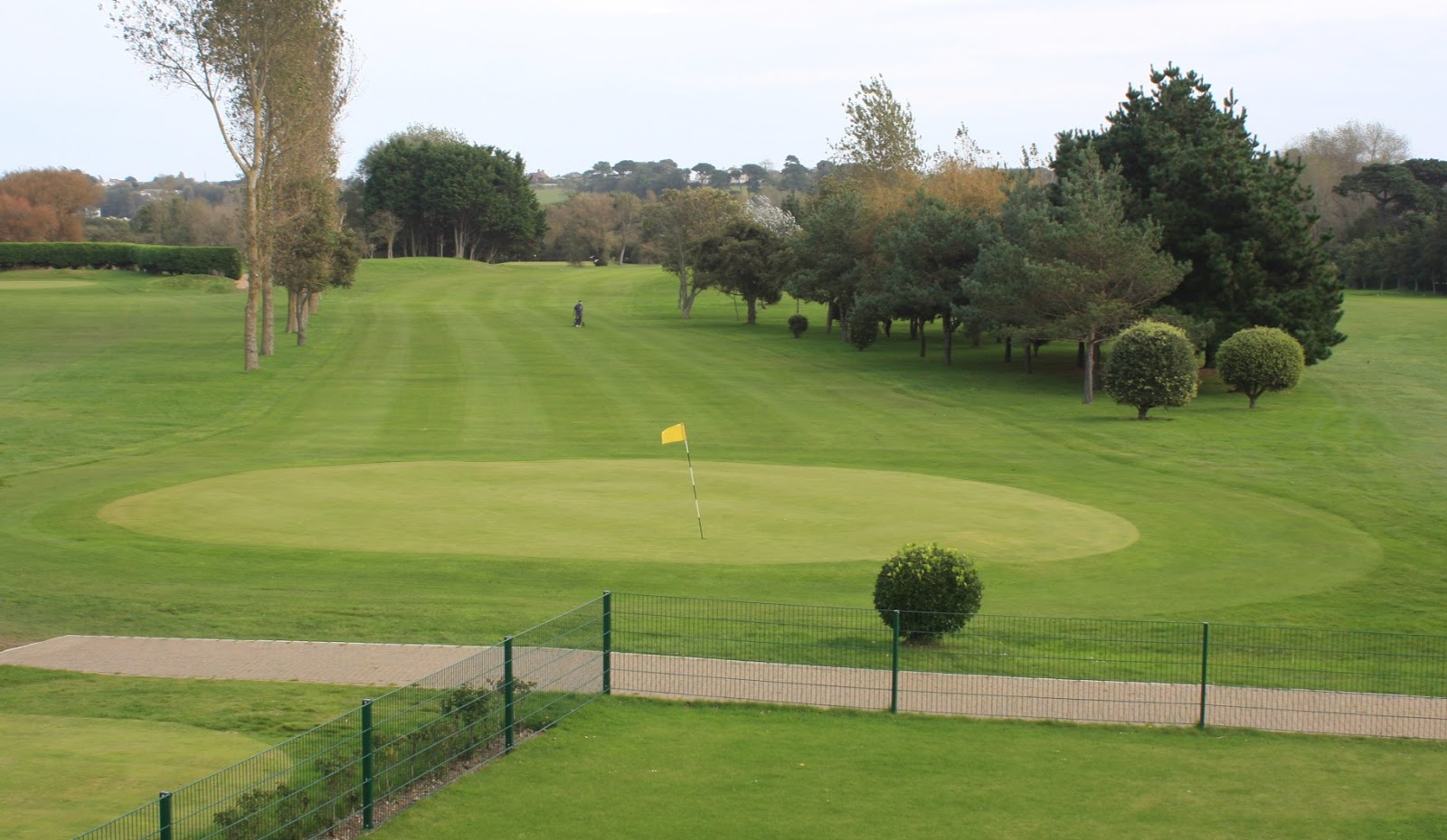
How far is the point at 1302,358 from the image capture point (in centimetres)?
4484

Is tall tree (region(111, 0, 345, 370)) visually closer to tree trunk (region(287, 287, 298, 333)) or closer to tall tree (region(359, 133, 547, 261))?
tree trunk (region(287, 287, 298, 333))

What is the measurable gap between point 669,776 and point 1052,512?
51.2ft

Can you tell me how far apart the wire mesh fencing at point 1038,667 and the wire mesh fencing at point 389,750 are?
3.80 feet

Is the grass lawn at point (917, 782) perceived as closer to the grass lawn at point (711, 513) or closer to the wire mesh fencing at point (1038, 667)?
the grass lawn at point (711, 513)

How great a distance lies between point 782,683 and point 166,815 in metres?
7.52

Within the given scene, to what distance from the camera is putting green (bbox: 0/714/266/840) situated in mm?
9719

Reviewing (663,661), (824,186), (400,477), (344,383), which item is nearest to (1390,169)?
(824,186)

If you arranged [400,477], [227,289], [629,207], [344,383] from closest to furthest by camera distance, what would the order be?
[400,477], [344,383], [227,289], [629,207]

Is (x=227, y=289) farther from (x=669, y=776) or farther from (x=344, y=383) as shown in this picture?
(x=669, y=776)

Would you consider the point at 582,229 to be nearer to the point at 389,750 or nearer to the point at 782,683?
the point at 782,683

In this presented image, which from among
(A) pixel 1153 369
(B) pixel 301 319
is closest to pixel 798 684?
(A) pixel 1153 369

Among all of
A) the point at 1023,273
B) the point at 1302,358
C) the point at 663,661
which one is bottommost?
the point at 663,661

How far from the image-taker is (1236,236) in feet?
160

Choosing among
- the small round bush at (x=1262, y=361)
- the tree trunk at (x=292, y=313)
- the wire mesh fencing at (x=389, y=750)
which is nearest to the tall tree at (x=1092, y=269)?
the small round bush at (x=1262, y=361)
